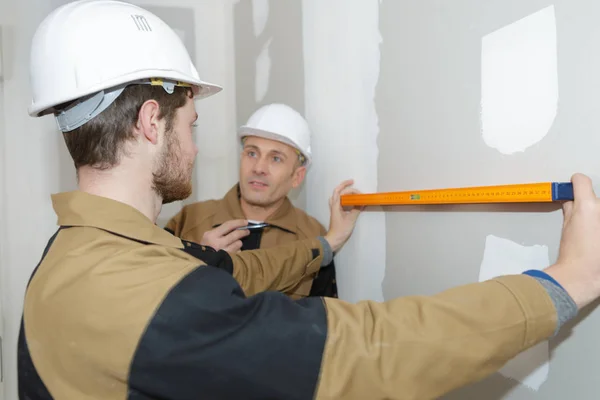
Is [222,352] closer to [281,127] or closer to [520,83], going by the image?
[520,83]

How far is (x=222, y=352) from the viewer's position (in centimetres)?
79

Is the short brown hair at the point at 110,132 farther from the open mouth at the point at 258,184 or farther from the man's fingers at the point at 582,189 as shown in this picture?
the open mouth at the point at 258,184

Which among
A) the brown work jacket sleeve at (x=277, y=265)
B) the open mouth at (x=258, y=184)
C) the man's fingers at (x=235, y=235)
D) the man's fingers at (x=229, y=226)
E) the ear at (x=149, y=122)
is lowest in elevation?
the brown work jacket sleeve at (x=277, y=265)

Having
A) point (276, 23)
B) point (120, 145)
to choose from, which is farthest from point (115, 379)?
point (276, 23)

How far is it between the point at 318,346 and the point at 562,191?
551 mm

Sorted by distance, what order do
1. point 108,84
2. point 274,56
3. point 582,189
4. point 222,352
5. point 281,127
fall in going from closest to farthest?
point 222,352 → point 582,189 → point 108,84 → point 281,127 → point 274,56

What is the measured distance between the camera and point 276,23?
245cm

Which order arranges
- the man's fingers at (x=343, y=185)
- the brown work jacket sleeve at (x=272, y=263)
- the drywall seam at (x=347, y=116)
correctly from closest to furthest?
the brown work jacket sleeve at (x=272, y=263) → the drywall seam at (x=347, y=116) → the man's fingers at (x=343, y=185)

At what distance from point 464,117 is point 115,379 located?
3.28ft

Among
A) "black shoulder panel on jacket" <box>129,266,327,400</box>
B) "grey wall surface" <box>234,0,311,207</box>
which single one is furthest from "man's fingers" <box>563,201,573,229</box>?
"grey wall surface" <box>234,0,311,207</box>

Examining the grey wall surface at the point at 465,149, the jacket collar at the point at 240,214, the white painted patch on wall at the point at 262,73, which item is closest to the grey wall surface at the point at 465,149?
the grey wall surface at the point at 465,149

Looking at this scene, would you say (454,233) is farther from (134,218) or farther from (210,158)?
(210,158)

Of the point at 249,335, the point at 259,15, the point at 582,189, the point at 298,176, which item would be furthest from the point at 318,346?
the point at 259,15

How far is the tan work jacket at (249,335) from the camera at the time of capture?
0.79 meters
